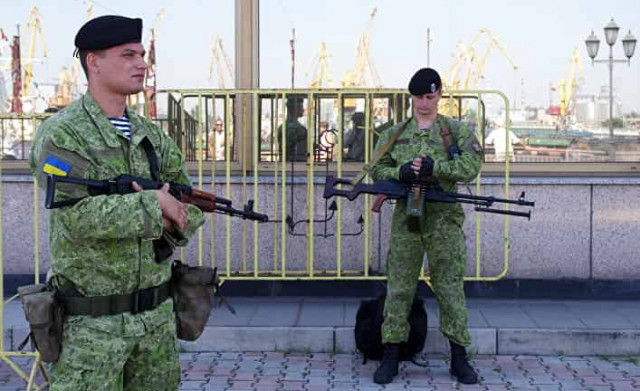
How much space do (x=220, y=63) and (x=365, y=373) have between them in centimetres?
333

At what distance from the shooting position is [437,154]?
19.1 ft

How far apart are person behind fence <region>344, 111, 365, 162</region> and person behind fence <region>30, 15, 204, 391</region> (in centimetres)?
406

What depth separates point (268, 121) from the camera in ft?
24.6

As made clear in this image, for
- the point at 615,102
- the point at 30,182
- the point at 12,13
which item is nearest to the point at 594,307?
the point at 615,102

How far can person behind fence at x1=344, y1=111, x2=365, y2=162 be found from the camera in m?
7.39

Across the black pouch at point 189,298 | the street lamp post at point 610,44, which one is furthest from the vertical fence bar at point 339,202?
the black pouch at point 189,298

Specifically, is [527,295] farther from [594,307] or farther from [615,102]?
[615,102]

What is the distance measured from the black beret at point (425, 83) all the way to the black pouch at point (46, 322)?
9.98 feet

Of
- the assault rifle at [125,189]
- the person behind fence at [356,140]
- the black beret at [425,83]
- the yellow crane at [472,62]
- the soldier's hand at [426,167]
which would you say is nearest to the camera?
the assault rifle at [125,189]

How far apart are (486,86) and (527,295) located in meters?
1.82

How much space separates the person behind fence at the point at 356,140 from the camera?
7.39m

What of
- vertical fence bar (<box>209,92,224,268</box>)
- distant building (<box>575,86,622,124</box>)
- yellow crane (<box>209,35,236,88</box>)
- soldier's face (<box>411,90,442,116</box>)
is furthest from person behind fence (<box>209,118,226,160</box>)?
distant building (<box>575,86,622,124</box>)

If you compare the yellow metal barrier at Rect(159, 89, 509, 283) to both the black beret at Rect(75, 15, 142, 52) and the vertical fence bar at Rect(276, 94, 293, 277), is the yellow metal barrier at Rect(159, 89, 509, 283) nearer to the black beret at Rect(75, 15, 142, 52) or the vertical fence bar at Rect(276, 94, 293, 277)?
the vertical fence bar at Rect(276, 94, 293, 277)

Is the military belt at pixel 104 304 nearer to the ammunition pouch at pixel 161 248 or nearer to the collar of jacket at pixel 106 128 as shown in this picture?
the ammunition pouch at pixel 161 248
